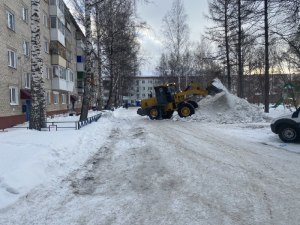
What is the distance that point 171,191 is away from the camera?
7.08m

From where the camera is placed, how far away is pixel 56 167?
9180 millimetres

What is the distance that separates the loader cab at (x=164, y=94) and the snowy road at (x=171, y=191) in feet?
52.2

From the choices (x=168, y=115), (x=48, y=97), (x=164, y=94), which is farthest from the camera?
(x=48, y=97)

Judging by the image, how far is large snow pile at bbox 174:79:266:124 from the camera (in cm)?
2456

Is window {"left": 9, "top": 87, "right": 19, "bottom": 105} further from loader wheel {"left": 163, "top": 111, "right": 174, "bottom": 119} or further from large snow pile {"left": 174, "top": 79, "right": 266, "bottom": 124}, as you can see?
large snow pile {"left": 174, "top": 79, "right": 266, "bottom": 124}

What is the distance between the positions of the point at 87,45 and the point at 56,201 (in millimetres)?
17018

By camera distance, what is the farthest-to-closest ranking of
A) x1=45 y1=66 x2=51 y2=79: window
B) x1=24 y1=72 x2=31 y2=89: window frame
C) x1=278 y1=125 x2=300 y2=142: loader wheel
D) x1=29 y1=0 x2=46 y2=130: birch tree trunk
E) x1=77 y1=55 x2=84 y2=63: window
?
x1=77 y1=55 x2=84 y2=63: window, x1=45 y1=66 x2=51 y2=79: window, x1=24 y1=72 x2=31 y2=89: window frame, x1=29 y1=0 x2=46 y2=130: birch tree trunk, x1=278 y1=125 x2=300 y2=142: loader wheel

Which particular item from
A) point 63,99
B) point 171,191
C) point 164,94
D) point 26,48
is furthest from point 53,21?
point 171,191

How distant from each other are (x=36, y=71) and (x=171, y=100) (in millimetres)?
12852

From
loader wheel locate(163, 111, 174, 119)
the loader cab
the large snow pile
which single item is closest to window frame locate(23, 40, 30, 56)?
the loader cab

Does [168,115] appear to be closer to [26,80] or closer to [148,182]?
[26,80]

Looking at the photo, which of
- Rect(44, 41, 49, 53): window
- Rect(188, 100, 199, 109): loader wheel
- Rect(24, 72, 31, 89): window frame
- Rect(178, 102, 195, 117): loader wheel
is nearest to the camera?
Rect(178, 102, 195, 117): loader wheel

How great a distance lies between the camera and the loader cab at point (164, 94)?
27.5 meters

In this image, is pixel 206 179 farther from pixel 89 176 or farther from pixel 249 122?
pixel 249 122
